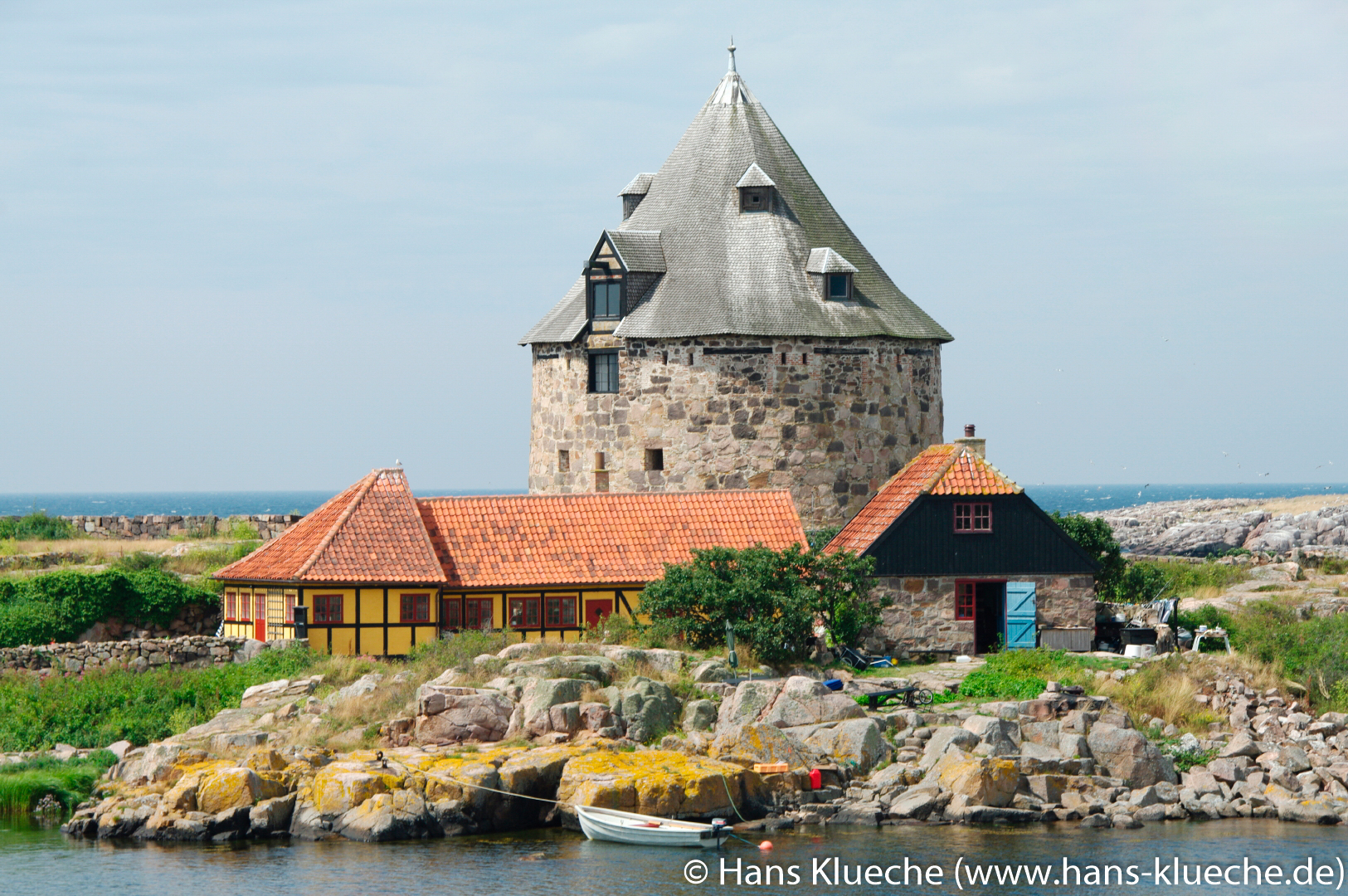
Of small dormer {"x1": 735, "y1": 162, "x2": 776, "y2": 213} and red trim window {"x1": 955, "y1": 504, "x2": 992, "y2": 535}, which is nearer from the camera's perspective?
red trim window {"x1": 955, "y1": 504, "x2": 992, "y2": 535}

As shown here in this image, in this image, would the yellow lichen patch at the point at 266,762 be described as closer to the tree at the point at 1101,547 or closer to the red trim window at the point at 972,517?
the red trim window at the point at 972,517

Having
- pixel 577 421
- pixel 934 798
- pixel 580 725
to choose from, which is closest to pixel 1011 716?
pixel 934 798

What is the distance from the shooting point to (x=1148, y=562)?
54281 mm

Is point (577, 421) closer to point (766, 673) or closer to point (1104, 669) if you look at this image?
point (766, 673)

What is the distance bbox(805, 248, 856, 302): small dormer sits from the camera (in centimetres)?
4691

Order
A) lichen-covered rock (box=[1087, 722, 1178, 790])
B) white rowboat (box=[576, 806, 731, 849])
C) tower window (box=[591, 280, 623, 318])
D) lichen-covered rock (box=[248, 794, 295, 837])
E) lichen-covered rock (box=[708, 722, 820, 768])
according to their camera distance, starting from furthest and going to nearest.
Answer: tower window (box=[591, 280, 623, 318]) < lichen-covered rock (box=[1087, 722, 1178, 790]) < lichen-covered rock (box=[708, 722, 820, 768]) < lichen-covered rock (box=[248, 794, 295, 837]) < white rowboat (box=[576, 806, 731, 849])

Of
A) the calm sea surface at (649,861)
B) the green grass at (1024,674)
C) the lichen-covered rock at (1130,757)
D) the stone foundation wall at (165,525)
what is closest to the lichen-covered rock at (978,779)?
the calm sea surface at (649,861)

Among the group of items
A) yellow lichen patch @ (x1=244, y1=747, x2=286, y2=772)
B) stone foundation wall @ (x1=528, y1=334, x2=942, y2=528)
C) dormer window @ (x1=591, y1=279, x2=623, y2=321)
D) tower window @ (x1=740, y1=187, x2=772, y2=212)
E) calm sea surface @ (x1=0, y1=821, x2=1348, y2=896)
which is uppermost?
tower window @ (x1=740, y1=187, x2=772, y2=212)

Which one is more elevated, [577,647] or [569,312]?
[569,312]

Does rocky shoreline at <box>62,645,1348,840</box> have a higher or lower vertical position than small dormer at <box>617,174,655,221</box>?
lower

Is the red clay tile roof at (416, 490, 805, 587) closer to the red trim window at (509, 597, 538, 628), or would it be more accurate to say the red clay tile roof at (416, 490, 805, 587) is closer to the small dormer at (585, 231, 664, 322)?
the red trim window at (509, 597, 538, 628)

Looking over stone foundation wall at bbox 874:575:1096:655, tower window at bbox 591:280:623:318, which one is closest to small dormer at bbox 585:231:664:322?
tower window at bbox 591:280:623:318

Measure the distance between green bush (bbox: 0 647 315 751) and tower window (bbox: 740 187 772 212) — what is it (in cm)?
1845

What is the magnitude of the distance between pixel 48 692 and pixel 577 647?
36.8 ft
